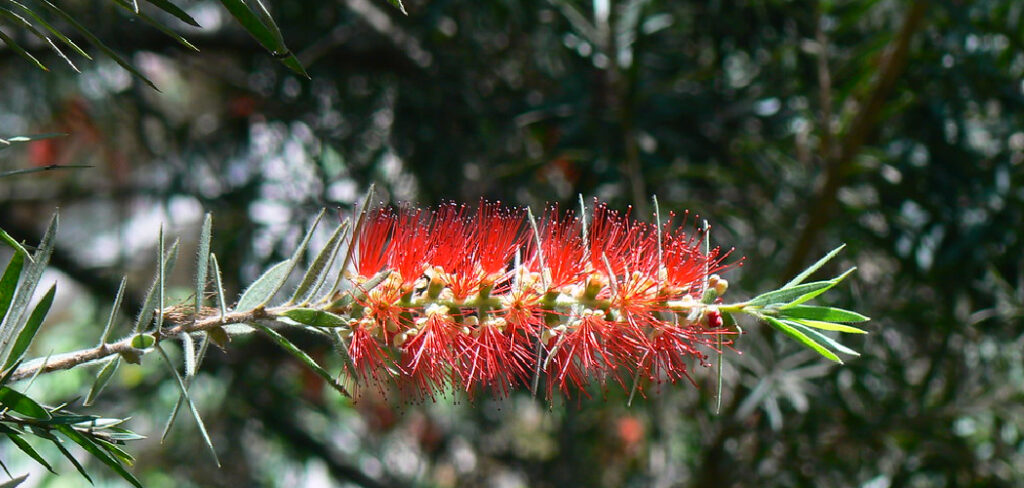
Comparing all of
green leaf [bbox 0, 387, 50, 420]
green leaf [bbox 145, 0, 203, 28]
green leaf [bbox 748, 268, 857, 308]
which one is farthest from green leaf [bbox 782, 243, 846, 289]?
green leaf [bbox 0, 387, 50, 420]

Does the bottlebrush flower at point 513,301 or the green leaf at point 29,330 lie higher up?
the bottlebrush flower at point 513,301

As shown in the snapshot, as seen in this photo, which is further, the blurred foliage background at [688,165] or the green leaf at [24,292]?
the blurred foliage background at [688,165]

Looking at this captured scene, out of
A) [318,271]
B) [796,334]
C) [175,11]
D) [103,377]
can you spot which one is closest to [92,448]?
[103,377]

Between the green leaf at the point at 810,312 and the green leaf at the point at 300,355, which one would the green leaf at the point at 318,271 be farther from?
the green leaf at the point at 810,312

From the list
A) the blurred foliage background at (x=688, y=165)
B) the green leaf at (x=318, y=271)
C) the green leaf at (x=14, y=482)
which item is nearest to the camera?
the green leaf at (x=14, y=482)

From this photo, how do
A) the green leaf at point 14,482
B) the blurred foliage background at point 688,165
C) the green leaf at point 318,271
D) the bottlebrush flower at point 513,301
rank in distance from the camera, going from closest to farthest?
the green leaf at point 14,482
the green leaf at point 318,271
the bottlebrush flower at point 513,301
the blurred foliage background at point 688,165

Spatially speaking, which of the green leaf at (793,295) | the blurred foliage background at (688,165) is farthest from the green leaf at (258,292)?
the blurred foliage background at (688,165)
